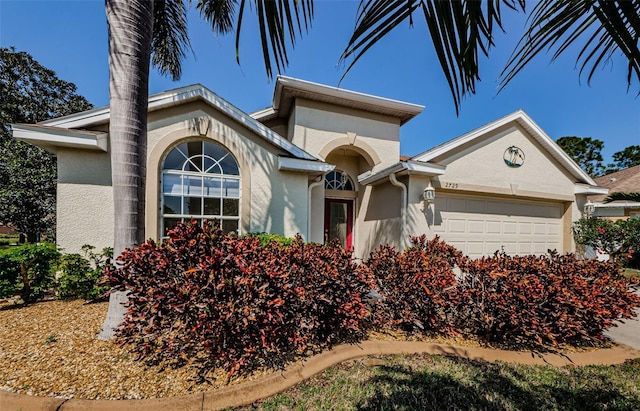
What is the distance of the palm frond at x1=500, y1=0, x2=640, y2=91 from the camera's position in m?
1.18

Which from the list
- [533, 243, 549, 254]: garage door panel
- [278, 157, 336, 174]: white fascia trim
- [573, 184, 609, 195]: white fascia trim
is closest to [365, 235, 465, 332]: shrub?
[278, 157, 336, 174]: white fascia trim

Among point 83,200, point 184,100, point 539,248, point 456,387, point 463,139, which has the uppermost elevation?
point 184,100

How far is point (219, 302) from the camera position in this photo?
117 inches

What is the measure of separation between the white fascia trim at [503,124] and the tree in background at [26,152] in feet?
69.8

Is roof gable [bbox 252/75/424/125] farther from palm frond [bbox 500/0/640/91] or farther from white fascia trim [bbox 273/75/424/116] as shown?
palm frond [bbox 500/0/640/91]

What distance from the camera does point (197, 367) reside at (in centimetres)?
305

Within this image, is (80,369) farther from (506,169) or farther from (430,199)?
(506,169)

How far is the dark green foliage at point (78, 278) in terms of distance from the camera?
17.0ft

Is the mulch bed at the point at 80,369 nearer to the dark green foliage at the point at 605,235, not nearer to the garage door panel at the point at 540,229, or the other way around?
the garage door panel at the point at 540,229

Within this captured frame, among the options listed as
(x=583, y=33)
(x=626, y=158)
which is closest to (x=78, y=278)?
(x=583, y=33)

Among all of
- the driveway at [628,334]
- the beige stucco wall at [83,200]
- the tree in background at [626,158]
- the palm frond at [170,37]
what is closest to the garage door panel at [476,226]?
the driveway at [628,334]

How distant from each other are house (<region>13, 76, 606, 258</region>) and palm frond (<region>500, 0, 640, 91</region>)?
571 centimetres

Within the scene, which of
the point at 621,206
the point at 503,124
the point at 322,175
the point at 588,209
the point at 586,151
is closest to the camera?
the point at 322,175

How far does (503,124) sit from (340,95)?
6.19m
